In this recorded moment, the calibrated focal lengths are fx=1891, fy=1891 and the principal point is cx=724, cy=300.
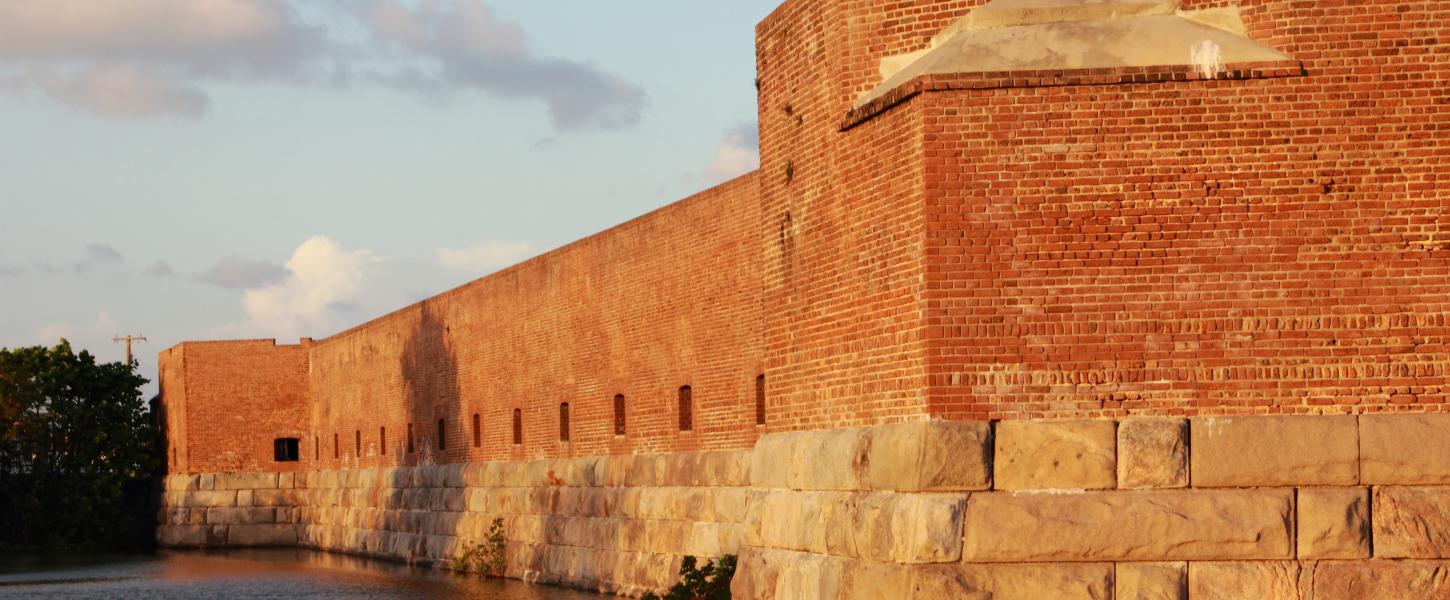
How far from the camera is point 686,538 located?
21297 mm

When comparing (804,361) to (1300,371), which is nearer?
(1300,371)

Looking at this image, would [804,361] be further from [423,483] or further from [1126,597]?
[423,483]

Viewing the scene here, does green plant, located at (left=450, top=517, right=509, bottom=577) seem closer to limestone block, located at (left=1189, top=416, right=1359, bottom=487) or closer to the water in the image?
the water

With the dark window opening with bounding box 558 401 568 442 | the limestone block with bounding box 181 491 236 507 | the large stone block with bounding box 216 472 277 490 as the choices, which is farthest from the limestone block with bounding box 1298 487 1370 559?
the limestone block with bounding box 181 491 236 507

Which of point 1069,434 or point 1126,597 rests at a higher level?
point 1069,434

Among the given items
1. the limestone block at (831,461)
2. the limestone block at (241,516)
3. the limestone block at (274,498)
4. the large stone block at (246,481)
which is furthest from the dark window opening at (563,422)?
the large stone block at (246,481)

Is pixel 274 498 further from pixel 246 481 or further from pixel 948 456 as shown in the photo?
pixel 948 456

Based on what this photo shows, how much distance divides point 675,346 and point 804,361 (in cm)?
926

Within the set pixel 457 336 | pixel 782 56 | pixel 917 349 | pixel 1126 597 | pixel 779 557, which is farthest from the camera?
pixel 457 336

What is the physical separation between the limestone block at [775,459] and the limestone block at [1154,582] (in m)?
2.93

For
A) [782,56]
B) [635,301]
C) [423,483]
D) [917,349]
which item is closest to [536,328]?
[635,301]

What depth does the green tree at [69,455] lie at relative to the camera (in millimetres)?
47219

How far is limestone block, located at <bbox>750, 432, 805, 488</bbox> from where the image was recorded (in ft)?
42.7

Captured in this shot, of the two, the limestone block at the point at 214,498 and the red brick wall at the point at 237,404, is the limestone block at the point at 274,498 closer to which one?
the limestone block at the point at 214,498
